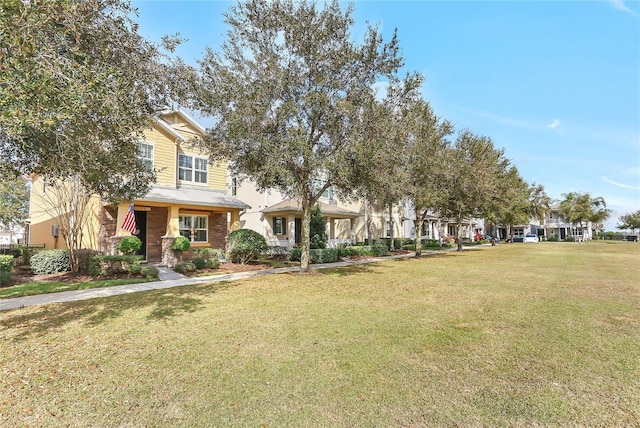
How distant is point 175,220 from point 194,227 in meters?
2.33

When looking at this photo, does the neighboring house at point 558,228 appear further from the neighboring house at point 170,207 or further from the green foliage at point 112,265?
the green foliage at point 112,265

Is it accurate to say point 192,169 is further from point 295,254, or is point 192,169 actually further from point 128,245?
point 295,254

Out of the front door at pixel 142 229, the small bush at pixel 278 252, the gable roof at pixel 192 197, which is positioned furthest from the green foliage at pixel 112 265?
the small bush at pixel 278 252

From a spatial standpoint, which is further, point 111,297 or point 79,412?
point 111,297

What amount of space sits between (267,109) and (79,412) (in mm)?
9406

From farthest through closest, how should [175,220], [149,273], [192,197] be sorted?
[192,197], [175,220], [149,273]

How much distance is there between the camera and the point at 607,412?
10.6 feet

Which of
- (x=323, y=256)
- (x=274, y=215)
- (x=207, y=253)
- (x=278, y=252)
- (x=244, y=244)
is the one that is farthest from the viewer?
(x=274, y=215)

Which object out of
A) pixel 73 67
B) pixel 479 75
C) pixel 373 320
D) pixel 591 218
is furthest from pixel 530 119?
pixel 591 218

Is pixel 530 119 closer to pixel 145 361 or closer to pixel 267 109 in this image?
pixel 267 109

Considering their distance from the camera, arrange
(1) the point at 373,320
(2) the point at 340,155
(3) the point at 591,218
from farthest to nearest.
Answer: (3) the point at 591,218 → (2) the point at 340,155 → (1) the point at 373,320

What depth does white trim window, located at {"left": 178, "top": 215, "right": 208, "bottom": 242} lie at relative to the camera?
17.4 metres

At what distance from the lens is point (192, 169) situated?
18.3 metres

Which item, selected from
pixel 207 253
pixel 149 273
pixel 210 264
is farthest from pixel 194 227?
pixel 149 273
